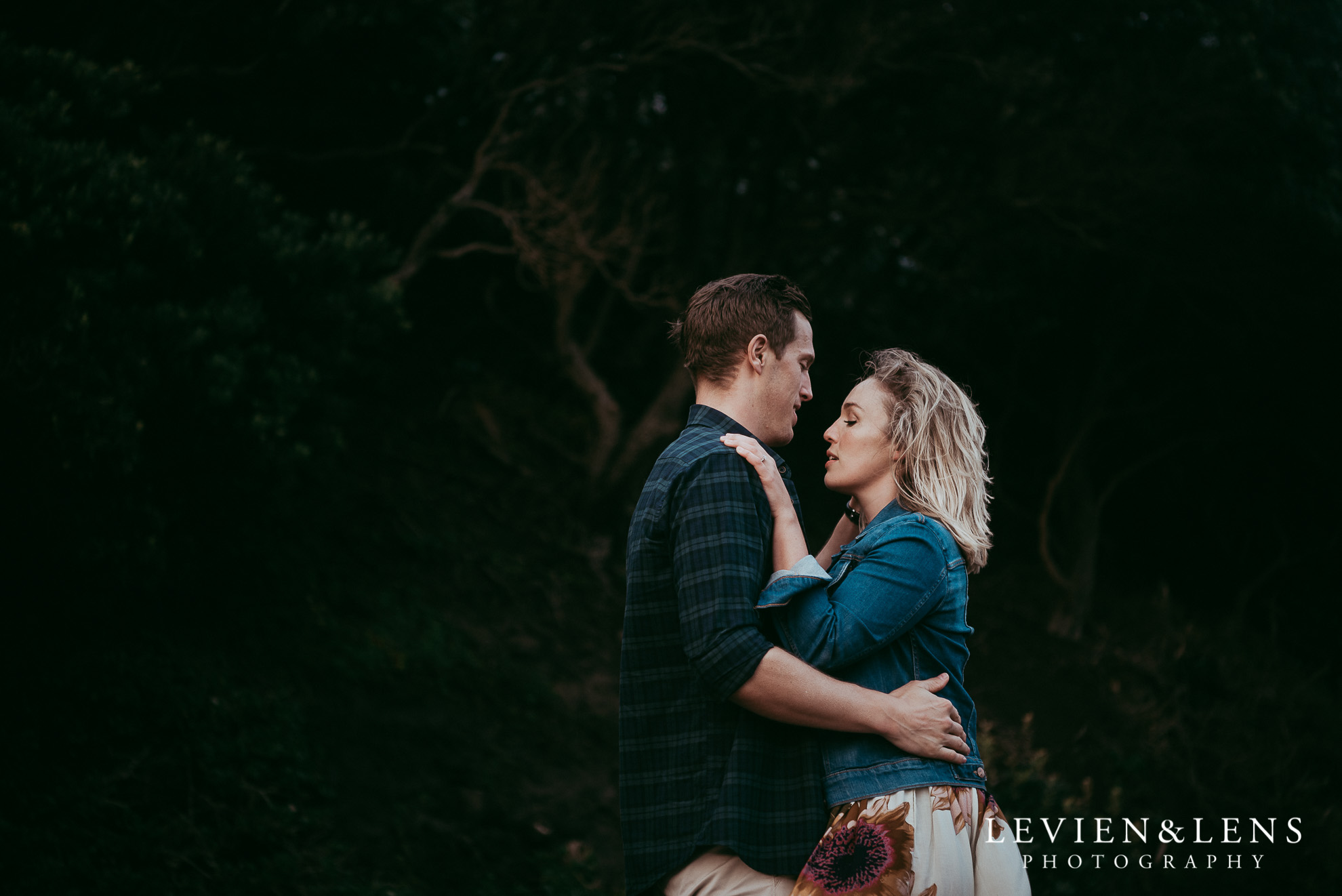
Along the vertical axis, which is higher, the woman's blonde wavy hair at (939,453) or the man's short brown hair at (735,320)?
the man's short brown hair at (735,320)

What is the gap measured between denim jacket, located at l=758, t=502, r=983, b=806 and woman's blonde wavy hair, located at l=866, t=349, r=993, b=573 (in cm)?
8

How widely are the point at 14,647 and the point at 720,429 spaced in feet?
15.8

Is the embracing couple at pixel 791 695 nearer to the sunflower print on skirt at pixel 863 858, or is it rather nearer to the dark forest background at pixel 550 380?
the sunflower print on skirt at pixel 863 858

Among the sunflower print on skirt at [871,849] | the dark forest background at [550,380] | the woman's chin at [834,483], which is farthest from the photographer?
the dark forest background at [550,380]

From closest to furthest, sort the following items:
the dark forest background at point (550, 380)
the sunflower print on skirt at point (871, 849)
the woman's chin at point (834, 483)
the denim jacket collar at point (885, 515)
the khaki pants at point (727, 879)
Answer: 1. the sunflower print on skirt at point (871, 849)
2. the khaki pants at point (727, 879)
3. the denim jacket collar at point (885, 515)
4. the woman's chin at point (834, 483)
5. the dark forest background at point (550, 380)

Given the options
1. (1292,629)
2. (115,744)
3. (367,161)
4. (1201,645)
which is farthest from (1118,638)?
(115,744)

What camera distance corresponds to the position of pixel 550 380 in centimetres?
1171

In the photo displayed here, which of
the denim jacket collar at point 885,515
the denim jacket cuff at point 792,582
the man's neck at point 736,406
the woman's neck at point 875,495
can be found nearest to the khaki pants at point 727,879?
the denim jacket cuff at point 792,582

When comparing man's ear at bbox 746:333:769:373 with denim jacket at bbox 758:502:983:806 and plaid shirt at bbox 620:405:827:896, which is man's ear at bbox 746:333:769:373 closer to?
plaid shirt at bbox 620:405:827:896

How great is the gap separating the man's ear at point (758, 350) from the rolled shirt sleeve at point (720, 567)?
0.33 m

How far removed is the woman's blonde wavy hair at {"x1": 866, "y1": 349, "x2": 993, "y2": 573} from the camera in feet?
8.03

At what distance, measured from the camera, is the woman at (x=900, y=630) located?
216cm

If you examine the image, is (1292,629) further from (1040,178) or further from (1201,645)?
(1040,178)

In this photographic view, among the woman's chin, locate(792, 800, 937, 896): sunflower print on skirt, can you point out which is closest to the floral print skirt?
locate(792, 800, 937, 896): sunflower print on skirt
